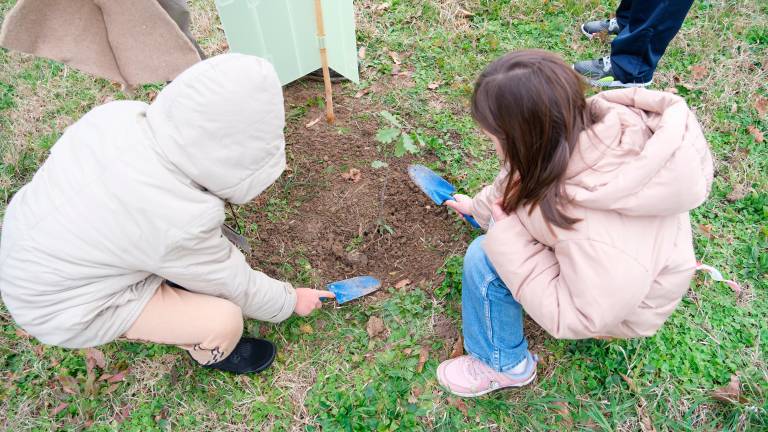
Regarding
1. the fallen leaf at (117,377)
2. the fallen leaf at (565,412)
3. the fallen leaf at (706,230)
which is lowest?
the fallen leaf at (565,412)

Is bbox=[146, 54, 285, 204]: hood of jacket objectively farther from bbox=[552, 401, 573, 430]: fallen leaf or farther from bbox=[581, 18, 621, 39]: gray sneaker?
bbox=[581, 18, 621, 39]: gray sneaker

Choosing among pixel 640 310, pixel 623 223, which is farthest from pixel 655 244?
pixel 640 310

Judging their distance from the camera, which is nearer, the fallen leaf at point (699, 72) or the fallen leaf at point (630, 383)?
the fallen leaf at point (630, 383)

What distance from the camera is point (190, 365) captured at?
88.8 inches

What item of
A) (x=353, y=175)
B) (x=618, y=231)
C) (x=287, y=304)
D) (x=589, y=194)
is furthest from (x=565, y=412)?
(x=353, y=175)

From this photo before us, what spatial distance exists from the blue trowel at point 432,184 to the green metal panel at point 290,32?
0.78 metres

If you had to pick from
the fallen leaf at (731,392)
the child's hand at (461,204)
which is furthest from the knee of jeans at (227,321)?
the fallen leaf at (731,392)

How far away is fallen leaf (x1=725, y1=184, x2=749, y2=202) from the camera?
107 inches

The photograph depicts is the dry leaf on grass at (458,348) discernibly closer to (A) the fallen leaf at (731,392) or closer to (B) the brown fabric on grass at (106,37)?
(A) the fallen leaf at (731,392)

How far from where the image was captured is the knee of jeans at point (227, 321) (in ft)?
6.13

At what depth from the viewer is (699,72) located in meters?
3.32

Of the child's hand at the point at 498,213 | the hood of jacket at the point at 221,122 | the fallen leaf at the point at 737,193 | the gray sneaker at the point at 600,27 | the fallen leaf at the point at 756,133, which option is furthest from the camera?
the gray sneaker at the point at 600,27

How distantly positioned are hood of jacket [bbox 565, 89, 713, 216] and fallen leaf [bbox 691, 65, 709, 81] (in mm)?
2221

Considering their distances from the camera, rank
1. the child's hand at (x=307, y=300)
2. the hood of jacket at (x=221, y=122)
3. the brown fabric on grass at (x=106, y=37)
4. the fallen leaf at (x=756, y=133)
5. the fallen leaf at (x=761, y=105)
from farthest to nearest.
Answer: the fallen leaf at (x=761, y=105), the fallen leaf at (x=756, y=133), the child's hand at (x=307, y=300), the brown fabric on grass at (x=106, y=37), the hood of jacket at (x=221, y=122)
